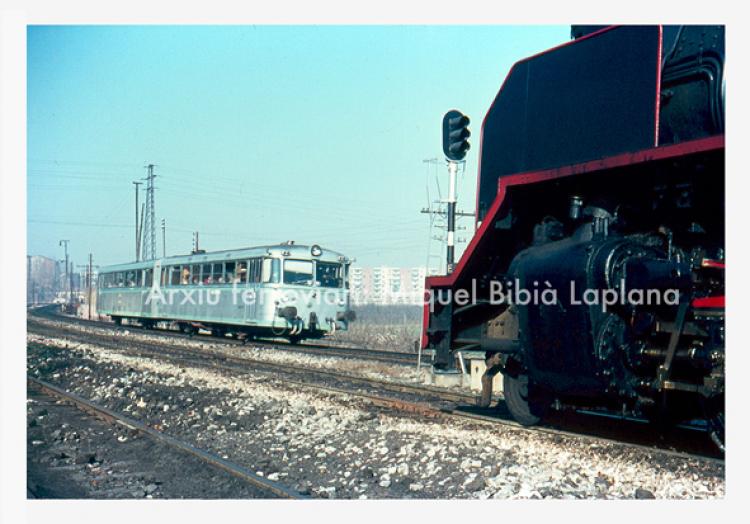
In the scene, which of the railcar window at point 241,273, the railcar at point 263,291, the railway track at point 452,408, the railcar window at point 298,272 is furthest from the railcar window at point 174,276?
the railway track at point 452,408

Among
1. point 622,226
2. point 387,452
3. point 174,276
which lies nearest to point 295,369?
point 387,452

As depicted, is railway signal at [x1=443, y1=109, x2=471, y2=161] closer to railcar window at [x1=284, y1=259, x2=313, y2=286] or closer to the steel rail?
the steel rail

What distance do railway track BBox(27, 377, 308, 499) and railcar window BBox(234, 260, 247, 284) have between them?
1073cm

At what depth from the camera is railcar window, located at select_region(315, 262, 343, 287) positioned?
22312 millimetres

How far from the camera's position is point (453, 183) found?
10.1 meters

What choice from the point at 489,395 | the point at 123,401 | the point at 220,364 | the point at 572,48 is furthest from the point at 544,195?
the point at 220,364

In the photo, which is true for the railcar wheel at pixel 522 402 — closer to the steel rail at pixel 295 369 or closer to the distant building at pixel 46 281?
the steel rail at pixel 295 369

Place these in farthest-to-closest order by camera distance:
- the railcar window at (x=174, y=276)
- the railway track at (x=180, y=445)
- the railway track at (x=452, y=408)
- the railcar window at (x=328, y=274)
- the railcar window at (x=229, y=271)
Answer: the railcar window at (x=174, y=276) < the railcar window at (x=229, y=271) < the railcar window at (x=328, y=274) < the railway track at (x=452, y=408) < the railway track at (x=180, y=445)

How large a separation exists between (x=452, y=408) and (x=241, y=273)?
47.2 feet

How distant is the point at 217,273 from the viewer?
2352 centimetres

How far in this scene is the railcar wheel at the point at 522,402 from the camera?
7359 mm

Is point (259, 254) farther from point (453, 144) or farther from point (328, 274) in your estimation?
point (453, 144)

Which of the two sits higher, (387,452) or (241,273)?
(241,273)

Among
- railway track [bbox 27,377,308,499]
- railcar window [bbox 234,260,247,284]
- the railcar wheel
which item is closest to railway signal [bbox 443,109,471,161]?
the railcar wheel
